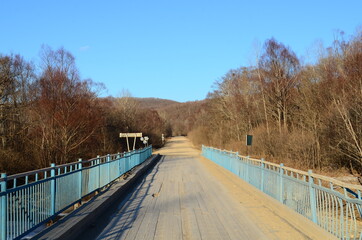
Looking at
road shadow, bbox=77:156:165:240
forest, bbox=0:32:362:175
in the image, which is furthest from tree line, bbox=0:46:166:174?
road shadow, bbox=77:156:165:240

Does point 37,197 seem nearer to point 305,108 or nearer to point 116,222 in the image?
point 116,222

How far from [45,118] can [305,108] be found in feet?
78.1

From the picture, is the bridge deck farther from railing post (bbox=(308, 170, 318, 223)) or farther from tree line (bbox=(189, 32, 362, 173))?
tree line (bbox=(189, 32, 362, 173))

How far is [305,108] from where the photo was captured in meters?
28.0

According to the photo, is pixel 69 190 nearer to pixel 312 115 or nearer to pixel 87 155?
pixel 312 115

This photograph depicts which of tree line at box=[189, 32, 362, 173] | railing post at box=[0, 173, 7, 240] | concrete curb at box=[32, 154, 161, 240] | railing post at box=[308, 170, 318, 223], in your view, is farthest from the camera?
tree line at box=[189, 32, 362, 173]

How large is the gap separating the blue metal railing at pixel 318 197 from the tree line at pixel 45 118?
18969 mm

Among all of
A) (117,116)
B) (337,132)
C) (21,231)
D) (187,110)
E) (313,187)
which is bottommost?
(21,231)

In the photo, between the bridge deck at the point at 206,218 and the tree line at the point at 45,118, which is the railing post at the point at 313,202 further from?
the tree line at the point at 45,118

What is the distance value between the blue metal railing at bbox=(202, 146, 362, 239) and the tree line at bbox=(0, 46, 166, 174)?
19.0 metres

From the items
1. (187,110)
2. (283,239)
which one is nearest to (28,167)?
(283,239)

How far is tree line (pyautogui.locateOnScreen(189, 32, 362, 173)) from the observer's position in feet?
64.5

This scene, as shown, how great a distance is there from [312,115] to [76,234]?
2384 centimetres

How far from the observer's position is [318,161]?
73.6ft
